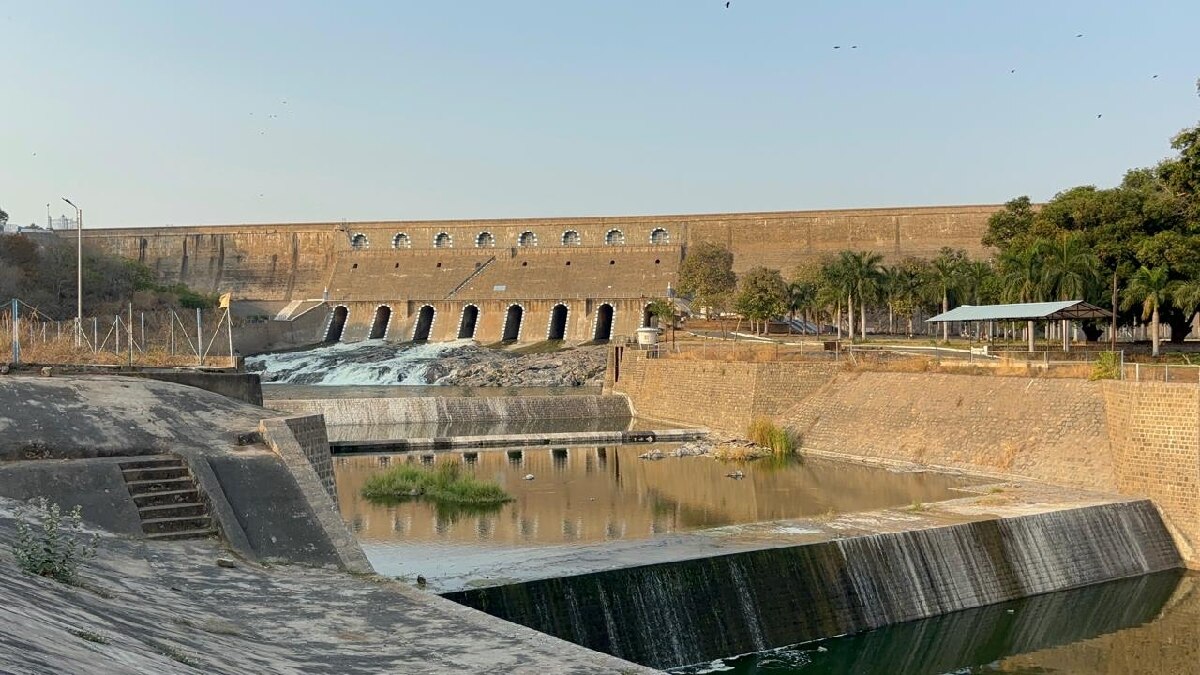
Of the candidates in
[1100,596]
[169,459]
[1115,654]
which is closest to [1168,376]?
[1100,596]

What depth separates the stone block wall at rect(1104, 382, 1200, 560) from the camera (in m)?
20.2

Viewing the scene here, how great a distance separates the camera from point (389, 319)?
227 ft

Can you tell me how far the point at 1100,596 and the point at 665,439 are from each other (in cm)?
1737

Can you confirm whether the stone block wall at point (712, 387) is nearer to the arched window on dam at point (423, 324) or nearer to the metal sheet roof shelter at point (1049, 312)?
the metal sheet roof shelter at point (1049, 312)

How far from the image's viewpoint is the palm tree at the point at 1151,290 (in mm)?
30469

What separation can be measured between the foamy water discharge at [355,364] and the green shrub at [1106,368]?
33412 millimetres

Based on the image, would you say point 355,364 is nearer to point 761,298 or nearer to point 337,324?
point 337,324

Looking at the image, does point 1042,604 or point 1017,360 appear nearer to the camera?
point 1042,604

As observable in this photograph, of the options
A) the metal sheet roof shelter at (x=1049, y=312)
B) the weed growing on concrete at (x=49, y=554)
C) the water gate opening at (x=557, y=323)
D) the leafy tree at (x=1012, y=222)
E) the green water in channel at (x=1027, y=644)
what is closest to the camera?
the weed growing on concrete at (x=49, y=554)

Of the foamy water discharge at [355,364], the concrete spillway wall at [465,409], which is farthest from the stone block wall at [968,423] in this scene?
the foamy water discharge at [355,364]

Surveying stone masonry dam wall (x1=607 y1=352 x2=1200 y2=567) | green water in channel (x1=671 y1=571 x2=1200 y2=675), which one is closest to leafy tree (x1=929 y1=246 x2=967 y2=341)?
stone masonry dam wall (x1=607 y1=352 x2=1200 y2=567)

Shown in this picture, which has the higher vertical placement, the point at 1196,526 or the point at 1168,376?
the point at 1168,376

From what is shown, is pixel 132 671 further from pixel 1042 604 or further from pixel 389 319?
pixel 389 319

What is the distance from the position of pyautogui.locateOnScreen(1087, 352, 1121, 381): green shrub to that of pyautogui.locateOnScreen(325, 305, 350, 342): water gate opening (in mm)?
51038
